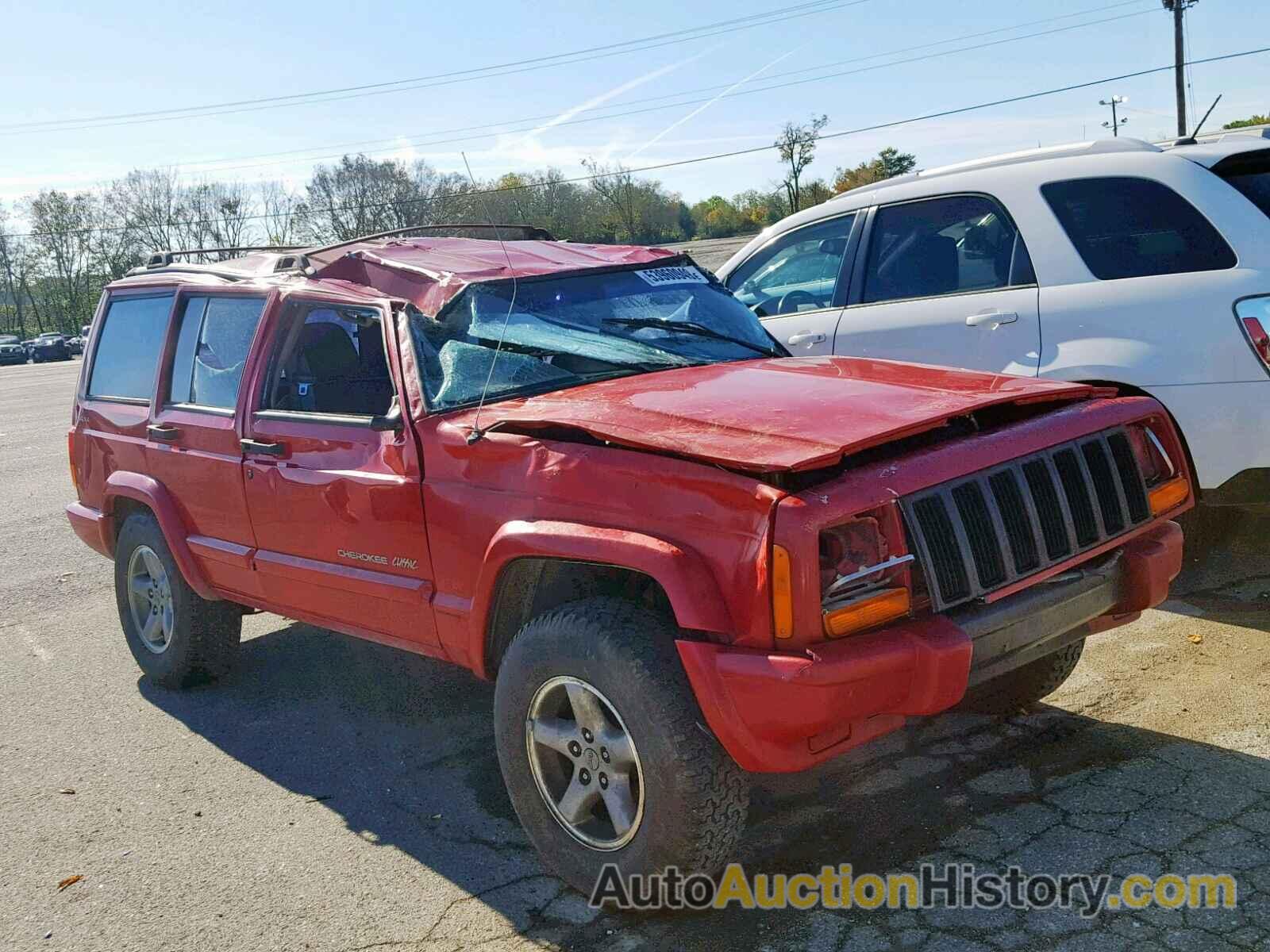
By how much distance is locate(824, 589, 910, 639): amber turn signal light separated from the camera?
2.88 metres

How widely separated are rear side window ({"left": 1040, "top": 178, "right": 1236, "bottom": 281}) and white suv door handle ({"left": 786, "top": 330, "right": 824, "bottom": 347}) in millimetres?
1375

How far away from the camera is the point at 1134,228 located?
17.1ft

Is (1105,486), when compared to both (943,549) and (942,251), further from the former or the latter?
(942,251)

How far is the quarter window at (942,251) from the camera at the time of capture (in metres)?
5.67

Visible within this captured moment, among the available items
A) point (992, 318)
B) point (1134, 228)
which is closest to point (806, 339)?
point (992, 318)

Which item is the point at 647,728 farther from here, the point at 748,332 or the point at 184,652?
the point at 184,652

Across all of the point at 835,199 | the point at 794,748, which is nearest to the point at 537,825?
the point at 794,748

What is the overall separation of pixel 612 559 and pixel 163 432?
290 centimetres

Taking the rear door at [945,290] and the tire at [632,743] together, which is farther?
the rear door at [945,290]

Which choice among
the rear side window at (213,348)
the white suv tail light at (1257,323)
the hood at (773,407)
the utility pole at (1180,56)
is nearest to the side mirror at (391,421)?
the hood at (773,407)

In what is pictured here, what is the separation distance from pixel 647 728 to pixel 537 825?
67 cm

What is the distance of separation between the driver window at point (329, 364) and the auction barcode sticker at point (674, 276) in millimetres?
1160

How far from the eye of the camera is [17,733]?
5090mm

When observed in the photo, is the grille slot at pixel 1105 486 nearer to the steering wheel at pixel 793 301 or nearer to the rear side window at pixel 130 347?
the steering wheel at pixel 793 301
